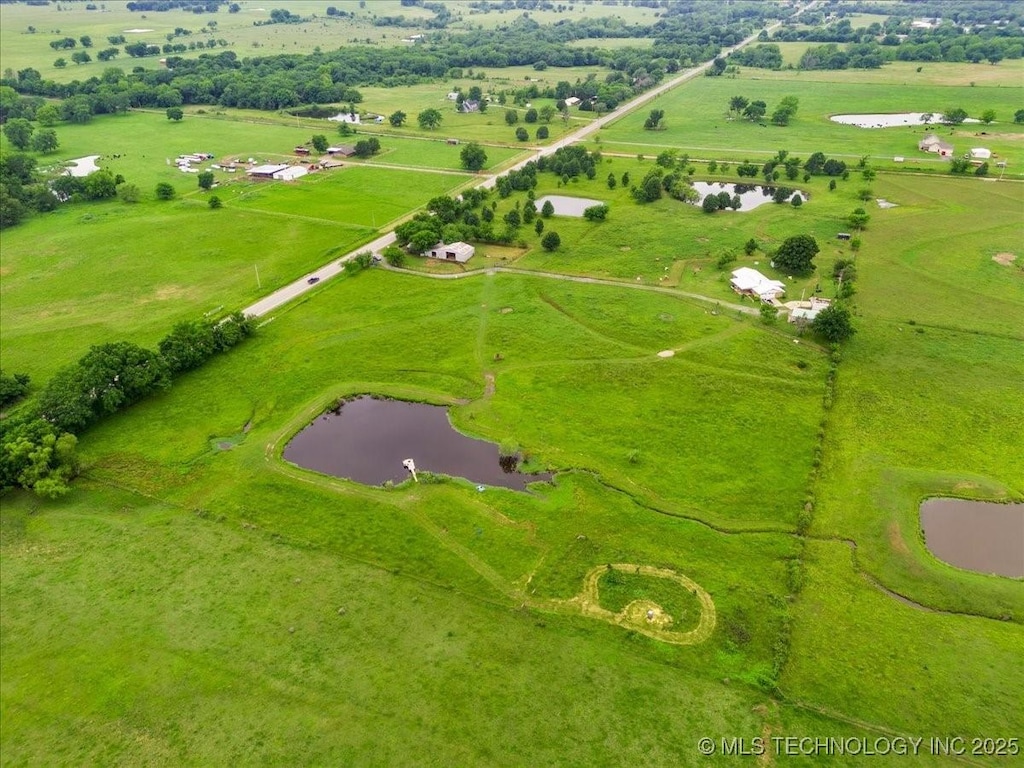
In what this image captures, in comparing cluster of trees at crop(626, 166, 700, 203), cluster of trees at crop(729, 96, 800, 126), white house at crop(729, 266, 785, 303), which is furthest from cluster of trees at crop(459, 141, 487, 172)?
cluster of trees at crop(729, 96, 800, 126)

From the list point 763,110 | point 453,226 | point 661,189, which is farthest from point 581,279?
point 763,110

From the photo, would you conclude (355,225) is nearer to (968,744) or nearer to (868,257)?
(868,257)

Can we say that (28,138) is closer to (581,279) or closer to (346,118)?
(346,118)

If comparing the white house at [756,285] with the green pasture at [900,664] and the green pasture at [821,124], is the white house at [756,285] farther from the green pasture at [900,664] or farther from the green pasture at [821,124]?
the green pasture at [821,124]

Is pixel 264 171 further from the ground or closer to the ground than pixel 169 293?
further from the ground

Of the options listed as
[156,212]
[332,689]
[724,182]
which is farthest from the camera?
[724,182]

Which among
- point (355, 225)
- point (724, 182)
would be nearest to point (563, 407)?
point (355, 225)
